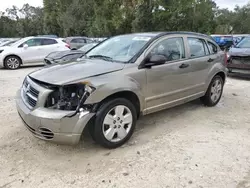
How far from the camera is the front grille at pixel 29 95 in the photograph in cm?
340

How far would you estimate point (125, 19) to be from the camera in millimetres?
32406

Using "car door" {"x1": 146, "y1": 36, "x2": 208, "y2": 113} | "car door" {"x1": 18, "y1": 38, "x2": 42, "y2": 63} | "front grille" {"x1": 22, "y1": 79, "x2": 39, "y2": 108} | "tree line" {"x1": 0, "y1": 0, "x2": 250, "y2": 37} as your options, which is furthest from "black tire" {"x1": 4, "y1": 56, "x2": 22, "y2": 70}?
"tree line" {"x1": 0, "y1": 0, "x2": 250, "y2": 37}

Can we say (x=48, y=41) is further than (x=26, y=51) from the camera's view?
Yes

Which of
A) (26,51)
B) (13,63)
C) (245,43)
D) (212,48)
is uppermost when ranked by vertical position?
(212,48)

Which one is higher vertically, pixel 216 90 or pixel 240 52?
pixel 240 52

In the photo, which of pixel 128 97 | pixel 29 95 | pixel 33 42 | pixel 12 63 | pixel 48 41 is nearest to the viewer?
pixel 29 95

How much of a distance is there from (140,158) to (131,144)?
430 millimetres

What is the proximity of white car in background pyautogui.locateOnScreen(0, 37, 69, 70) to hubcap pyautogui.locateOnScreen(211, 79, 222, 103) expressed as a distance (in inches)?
349

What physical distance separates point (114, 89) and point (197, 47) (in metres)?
2.41

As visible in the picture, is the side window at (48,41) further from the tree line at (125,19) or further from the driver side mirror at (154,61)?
the tree line at (125,19)

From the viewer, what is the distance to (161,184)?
2.89m

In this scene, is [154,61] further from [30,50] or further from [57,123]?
[30,50]

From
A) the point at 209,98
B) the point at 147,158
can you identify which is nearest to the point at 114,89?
the point at 147,158

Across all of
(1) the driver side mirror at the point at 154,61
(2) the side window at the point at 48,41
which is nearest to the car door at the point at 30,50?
(2) the side window at the point at 48,41
